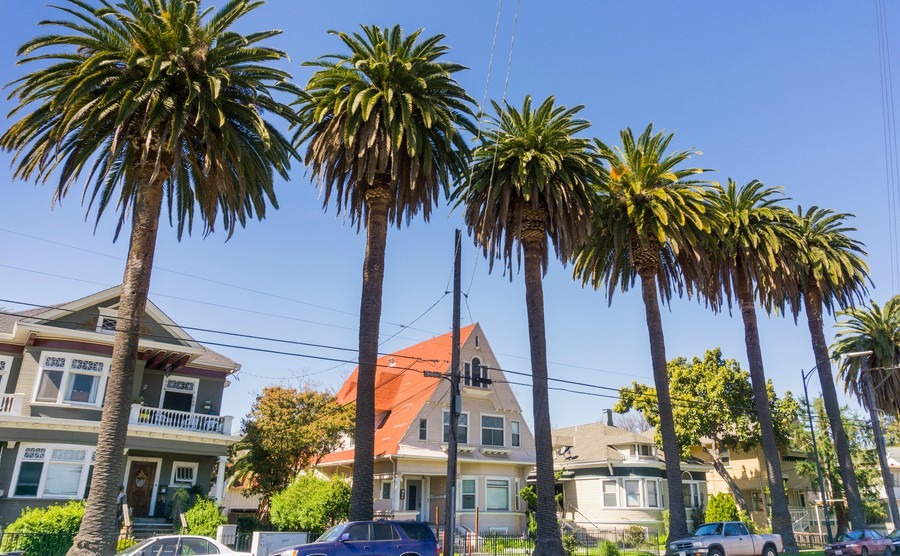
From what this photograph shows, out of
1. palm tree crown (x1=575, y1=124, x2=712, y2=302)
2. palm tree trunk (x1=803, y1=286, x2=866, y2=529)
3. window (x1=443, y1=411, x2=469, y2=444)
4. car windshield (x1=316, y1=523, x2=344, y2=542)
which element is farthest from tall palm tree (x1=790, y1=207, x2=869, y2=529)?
car windshield (x1=316, y1=523, x2=344, y2=542)

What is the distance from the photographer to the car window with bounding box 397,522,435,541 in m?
21.4

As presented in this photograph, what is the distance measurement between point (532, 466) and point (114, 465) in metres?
30.3

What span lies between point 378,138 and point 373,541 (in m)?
14.3

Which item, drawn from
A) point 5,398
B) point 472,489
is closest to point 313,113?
point 5,398

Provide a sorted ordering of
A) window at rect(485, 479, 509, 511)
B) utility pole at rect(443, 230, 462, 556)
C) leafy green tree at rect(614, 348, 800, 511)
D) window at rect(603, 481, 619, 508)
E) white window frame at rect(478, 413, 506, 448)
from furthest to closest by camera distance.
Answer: leafy green tree at rect(614, 348, 800, 511)
window at rect(603, 481, 619, 508)
white window frame at rect(478, 413, 506, 448)
window at rect(485, 479, 509, 511)
utility pole at rect(443, 230, 462, 556)

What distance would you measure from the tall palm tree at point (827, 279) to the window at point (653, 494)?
38.0 feet

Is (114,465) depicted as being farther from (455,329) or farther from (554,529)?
(554,529)

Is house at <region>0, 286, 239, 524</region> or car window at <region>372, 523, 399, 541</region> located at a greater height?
house at <region>0, 286, 239, 524</region>

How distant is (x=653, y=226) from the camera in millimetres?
31906

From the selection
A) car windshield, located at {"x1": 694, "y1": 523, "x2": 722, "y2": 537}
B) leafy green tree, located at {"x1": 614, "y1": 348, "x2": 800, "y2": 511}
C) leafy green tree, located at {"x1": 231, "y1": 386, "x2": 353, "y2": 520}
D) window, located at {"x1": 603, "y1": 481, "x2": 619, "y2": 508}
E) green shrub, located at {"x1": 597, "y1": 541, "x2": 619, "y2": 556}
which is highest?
leafy green tree, located at {"x1": 614, "y1": 348, "x2": 800, "y2": 511}

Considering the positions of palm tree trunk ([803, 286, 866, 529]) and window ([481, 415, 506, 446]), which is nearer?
palm tree trunk ([803, 286, 866, 529])

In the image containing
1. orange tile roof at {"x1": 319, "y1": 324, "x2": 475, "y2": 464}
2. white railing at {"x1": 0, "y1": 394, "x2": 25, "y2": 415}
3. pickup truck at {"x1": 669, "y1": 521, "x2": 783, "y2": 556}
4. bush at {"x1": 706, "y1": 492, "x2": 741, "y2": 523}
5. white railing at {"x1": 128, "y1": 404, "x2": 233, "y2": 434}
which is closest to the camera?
pickup truck at {"x1": 669, "y1": 521, "x2": 783, "y2": 556}

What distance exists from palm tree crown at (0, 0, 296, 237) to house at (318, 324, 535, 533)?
59.2 ft

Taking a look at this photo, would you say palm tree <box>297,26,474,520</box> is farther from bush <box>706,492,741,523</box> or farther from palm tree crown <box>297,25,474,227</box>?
bush <box>706,492,741,523</box>
